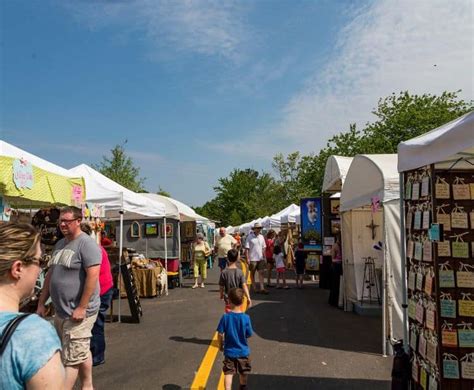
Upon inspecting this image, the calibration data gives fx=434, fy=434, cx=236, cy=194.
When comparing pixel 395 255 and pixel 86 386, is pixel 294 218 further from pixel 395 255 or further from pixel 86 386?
pixel 86 386

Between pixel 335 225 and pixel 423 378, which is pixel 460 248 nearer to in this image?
pixel 423 378

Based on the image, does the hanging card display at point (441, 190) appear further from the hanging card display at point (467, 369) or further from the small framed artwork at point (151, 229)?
the small framed artwork at point (151, 229)

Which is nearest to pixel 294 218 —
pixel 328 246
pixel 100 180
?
pixel 328 246

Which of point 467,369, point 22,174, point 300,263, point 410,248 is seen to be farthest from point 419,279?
point 300,263

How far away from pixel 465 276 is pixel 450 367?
0.80m

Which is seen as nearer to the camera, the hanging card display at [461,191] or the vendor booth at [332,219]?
the hanging card display at [461,191]

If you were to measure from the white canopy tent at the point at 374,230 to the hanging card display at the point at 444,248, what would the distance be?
274 cm

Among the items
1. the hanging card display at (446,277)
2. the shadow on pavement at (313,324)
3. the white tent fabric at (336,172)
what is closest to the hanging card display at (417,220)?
the hanging card display at (446,277)

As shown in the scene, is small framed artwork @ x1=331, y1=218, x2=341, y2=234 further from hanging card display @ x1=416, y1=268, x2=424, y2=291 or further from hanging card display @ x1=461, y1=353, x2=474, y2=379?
hanging card display @ x1=461, y1=353, x2=474, y2=379

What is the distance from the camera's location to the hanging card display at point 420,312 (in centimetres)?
416

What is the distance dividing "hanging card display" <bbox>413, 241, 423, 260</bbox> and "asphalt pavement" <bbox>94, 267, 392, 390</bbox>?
167 centimetres

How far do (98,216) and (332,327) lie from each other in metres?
4.80

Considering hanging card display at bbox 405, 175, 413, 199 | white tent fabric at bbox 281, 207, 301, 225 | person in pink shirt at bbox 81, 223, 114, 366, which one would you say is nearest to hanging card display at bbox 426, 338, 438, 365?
hanging card display at bbox 405, 175, 413, 199

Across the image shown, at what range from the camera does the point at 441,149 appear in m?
3.51
